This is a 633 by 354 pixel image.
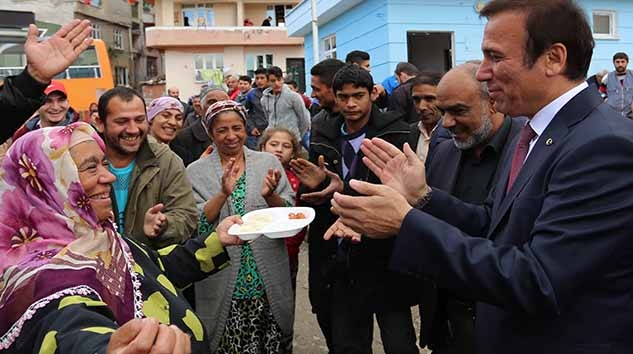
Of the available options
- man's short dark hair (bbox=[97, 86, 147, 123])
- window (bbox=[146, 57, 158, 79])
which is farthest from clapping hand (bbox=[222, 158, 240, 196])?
window (bbox=[146, 57, 158, 79])

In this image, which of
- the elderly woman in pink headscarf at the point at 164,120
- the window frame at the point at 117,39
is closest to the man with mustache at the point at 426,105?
the elderly woman in pink headscarf at the point at 164,120

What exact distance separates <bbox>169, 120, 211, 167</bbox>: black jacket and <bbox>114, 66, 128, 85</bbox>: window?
35.8 m

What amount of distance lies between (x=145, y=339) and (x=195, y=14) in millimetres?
34240

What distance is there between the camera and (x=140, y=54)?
147 ft

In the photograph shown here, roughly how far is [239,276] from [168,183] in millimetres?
686

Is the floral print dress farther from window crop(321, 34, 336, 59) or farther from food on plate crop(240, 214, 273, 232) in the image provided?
window crop(321, 34, 336, 59)

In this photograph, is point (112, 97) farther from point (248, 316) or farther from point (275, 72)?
point (275, 72)

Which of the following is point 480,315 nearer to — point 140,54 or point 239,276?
point 239,276

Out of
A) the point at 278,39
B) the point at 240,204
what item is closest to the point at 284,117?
the point at 240,204

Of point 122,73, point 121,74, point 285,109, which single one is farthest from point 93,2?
point 285,109

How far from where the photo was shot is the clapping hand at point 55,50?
2568 mm

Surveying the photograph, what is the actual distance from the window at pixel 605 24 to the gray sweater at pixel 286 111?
27.7 ft

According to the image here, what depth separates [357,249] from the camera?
348 cm

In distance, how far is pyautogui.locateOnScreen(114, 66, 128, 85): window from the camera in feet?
130
